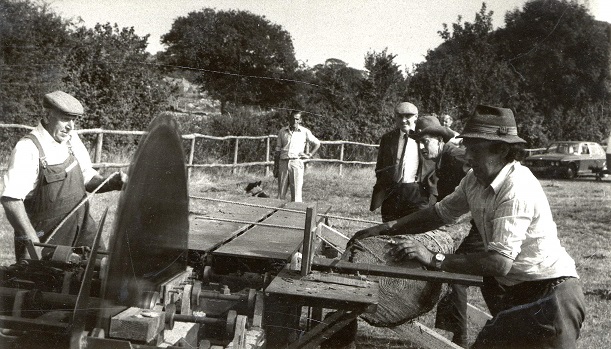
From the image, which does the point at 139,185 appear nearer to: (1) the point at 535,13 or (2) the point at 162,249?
(2) the point at 162,249

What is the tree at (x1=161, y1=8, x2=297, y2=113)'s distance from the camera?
7764 mm

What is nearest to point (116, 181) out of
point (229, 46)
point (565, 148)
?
point (229, 46)

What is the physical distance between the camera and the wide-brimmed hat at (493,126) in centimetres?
297

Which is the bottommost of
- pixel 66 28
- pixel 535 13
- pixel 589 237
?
pixel 589 237

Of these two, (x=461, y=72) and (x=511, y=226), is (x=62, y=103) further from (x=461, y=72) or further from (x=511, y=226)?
(x=461, y=72)

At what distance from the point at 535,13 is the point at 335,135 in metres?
6.69

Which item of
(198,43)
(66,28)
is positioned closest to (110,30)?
(66,28)

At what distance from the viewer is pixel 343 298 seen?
285 cm

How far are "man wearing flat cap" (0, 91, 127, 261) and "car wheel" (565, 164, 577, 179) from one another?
65.2 ft

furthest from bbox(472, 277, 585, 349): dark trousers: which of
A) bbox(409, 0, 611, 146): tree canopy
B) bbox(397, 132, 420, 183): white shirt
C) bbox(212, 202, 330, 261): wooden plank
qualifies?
bbox(409, 0, 611, 146): tree canopy

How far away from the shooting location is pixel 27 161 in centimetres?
356

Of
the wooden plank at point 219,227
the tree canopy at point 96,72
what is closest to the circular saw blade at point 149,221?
the wooden plank at point 219,227

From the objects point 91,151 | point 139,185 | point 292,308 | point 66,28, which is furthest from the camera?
point 66,28

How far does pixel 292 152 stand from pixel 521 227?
723 centimetres
